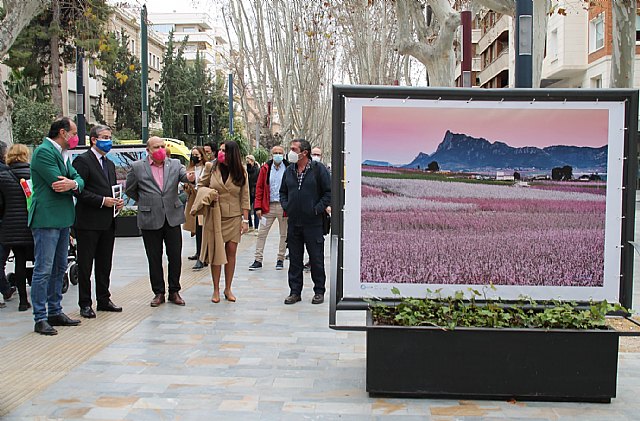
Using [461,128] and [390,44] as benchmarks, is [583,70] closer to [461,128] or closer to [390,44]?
[390,44]

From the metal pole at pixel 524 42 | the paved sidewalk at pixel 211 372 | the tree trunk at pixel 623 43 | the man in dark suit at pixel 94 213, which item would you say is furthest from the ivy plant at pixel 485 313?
the tree trunk at pixel 623 43

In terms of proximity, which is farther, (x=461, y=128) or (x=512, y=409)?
(x=461, y=128)

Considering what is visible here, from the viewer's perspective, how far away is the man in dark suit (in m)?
7.61

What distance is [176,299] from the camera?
8.52 m

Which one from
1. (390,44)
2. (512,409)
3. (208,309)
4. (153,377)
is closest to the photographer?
(512,409)

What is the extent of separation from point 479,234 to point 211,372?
2.34 meters

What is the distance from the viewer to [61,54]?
39594 millimetres

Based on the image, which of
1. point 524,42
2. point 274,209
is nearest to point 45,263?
point 524,42

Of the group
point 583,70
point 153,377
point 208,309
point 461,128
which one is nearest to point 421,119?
point 461,128

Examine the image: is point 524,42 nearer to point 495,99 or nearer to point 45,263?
point 495,99

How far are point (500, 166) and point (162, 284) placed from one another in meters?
4.61

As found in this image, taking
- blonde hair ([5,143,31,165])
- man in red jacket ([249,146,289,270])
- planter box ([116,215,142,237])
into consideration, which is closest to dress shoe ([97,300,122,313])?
blonde hair ([5,143,31,165])

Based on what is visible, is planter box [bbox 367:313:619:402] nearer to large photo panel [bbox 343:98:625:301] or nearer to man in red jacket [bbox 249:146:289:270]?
large photo panel [bbox 343:98:625:301]

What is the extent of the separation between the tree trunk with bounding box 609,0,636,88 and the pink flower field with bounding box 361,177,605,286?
7893mm
